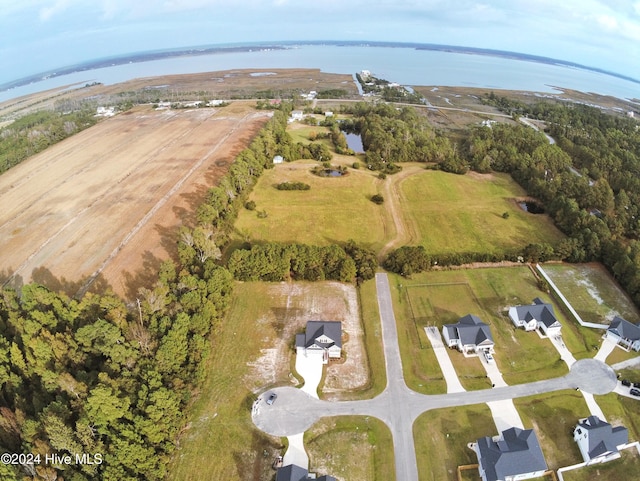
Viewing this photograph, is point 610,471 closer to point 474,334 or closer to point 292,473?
point 474,334

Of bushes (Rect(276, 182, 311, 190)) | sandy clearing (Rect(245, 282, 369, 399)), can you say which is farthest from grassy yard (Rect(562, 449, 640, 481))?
bushes (Rect(276, 182, 311, 190))

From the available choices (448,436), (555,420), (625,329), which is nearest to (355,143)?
(625,329)

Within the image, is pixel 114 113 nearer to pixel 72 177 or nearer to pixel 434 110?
pixel 72 177

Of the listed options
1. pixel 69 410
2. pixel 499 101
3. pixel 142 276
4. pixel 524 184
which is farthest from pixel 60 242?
pixel 499 101

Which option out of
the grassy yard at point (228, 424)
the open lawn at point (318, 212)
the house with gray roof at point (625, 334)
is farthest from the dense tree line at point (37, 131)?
the house with gray roof at point (625, 334)

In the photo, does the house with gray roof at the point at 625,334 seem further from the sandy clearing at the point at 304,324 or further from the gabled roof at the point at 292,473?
the gabled roof at the point at 292,473
